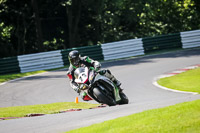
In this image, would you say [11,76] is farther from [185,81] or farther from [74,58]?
[74,58]

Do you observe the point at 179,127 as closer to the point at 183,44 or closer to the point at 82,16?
the point at 183,44

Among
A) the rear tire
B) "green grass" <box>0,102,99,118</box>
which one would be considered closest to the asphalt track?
the rear tire

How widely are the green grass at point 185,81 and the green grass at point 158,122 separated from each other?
5.54m

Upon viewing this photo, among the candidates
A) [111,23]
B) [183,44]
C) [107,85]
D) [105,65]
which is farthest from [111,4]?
[107,85]

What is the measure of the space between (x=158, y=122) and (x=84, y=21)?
89.3 ft

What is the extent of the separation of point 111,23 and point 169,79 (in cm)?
1733

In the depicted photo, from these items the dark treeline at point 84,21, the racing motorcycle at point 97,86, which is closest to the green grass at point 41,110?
the racing motorcycle at point 97,86

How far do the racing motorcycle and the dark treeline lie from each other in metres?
19.9

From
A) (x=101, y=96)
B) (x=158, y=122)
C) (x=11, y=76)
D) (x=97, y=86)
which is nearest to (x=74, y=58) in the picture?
(x=97, y=86)

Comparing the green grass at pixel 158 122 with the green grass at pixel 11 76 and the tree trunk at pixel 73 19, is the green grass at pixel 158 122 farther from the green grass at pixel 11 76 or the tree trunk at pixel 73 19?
the tree trunk at pixel 73 19

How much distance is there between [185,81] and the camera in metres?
13.9

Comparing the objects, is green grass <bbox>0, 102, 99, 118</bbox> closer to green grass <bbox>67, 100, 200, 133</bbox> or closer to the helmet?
the helmet

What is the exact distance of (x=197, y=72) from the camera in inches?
609

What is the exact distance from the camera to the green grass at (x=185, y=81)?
1267 cm
